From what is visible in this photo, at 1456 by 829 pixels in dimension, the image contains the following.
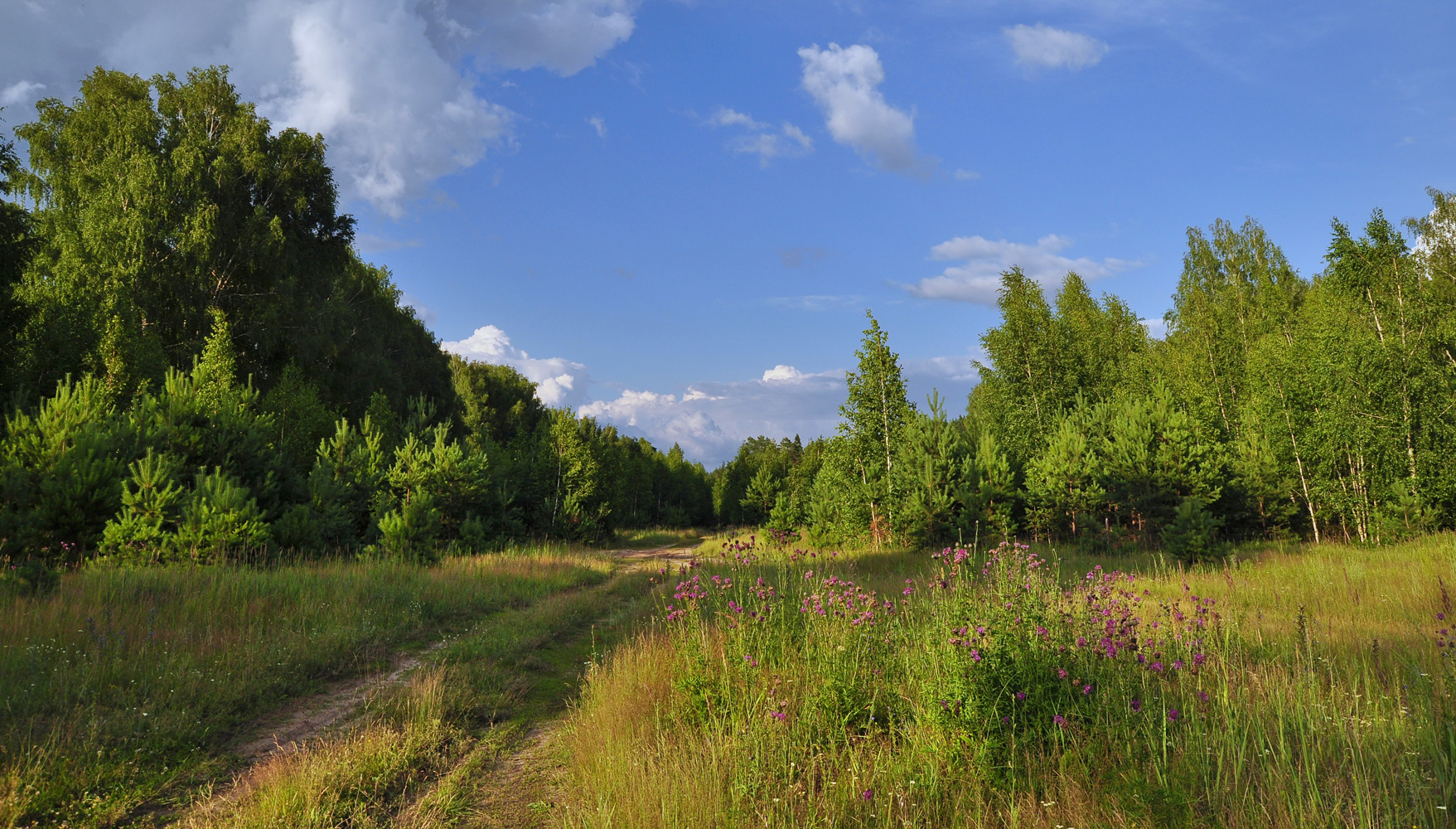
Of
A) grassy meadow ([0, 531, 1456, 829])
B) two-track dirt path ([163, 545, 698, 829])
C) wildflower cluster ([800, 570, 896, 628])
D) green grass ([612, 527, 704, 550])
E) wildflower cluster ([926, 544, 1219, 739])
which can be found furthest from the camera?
green grass ([612, 527, 704, 550])

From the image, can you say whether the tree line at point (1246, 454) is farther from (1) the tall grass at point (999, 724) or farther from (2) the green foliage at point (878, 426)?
(1) the tall grass at point (999, 724)

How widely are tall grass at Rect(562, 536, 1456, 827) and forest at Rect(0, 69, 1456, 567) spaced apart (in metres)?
11.2

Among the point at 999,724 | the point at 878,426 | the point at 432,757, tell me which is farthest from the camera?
the point at 878,426

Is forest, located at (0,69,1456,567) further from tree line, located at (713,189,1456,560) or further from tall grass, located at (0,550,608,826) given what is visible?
tall grass, located at (0,550,608,826)

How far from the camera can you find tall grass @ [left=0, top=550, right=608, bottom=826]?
14.5ft

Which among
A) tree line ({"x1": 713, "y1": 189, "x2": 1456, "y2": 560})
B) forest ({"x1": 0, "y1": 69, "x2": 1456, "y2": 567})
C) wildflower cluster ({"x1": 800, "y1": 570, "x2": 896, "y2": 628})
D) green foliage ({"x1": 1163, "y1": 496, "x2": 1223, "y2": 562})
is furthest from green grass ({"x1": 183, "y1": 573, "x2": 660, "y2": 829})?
green foliage ({"x1": 1163, "y1": 496, "x2": 1223, "y2": 562})

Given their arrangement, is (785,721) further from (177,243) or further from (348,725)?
(177,243)

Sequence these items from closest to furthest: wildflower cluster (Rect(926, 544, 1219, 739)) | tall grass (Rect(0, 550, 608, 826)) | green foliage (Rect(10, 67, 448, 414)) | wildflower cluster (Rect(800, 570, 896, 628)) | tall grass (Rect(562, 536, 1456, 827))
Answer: tall grass (Rect(562, 536, 1456, 827)) < wildflower cluster (Rect(926, 544, 1219, 739)) < tall grass (Rect(0, 550, 608, 826)) < wildflower cluster (Rect(800, 570, 896, 628)) < green foliage (Rect(10, 67, 448, 414))

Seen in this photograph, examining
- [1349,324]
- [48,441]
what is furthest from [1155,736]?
[1349,324]

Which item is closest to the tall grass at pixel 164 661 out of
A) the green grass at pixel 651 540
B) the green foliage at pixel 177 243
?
the green foliage at pixel 177 243

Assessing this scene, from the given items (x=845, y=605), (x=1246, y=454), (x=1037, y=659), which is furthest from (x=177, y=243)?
(x=1246, y=454)

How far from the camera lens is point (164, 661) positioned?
21.7 feet

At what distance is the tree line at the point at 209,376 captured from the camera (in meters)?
12.3

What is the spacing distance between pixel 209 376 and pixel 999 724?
2558 centimetres
